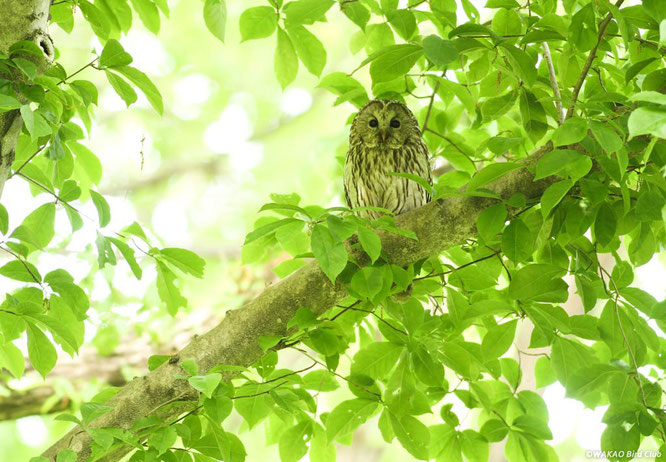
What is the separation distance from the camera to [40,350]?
1752 mm

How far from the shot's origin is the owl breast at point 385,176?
10.0 feet

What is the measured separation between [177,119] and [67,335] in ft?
20.1

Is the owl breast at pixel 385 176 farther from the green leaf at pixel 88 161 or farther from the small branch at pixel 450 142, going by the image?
the green leaf at pixel 88 161

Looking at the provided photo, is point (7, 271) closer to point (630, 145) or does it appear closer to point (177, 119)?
point (630, 145)

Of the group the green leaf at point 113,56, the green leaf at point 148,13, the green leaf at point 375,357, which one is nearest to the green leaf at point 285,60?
the green leaf at point 148,13

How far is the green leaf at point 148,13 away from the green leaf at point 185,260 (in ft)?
2.29

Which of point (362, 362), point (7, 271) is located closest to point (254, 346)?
point (362, 362)

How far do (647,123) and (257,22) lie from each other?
1.23 m

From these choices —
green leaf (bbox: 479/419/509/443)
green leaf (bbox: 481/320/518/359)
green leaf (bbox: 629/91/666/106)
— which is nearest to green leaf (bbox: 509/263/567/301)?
green leaf (bbox: 481/320/518/359)

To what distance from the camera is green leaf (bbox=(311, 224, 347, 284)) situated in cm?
149

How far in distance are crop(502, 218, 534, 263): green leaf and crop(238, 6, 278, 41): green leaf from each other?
0.89 metres

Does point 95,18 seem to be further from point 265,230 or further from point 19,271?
point 265,230

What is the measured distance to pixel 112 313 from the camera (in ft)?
14.3

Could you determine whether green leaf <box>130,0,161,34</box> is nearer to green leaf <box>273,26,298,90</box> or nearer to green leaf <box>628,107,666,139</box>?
green leaf <box>273,26,298,90</box>
